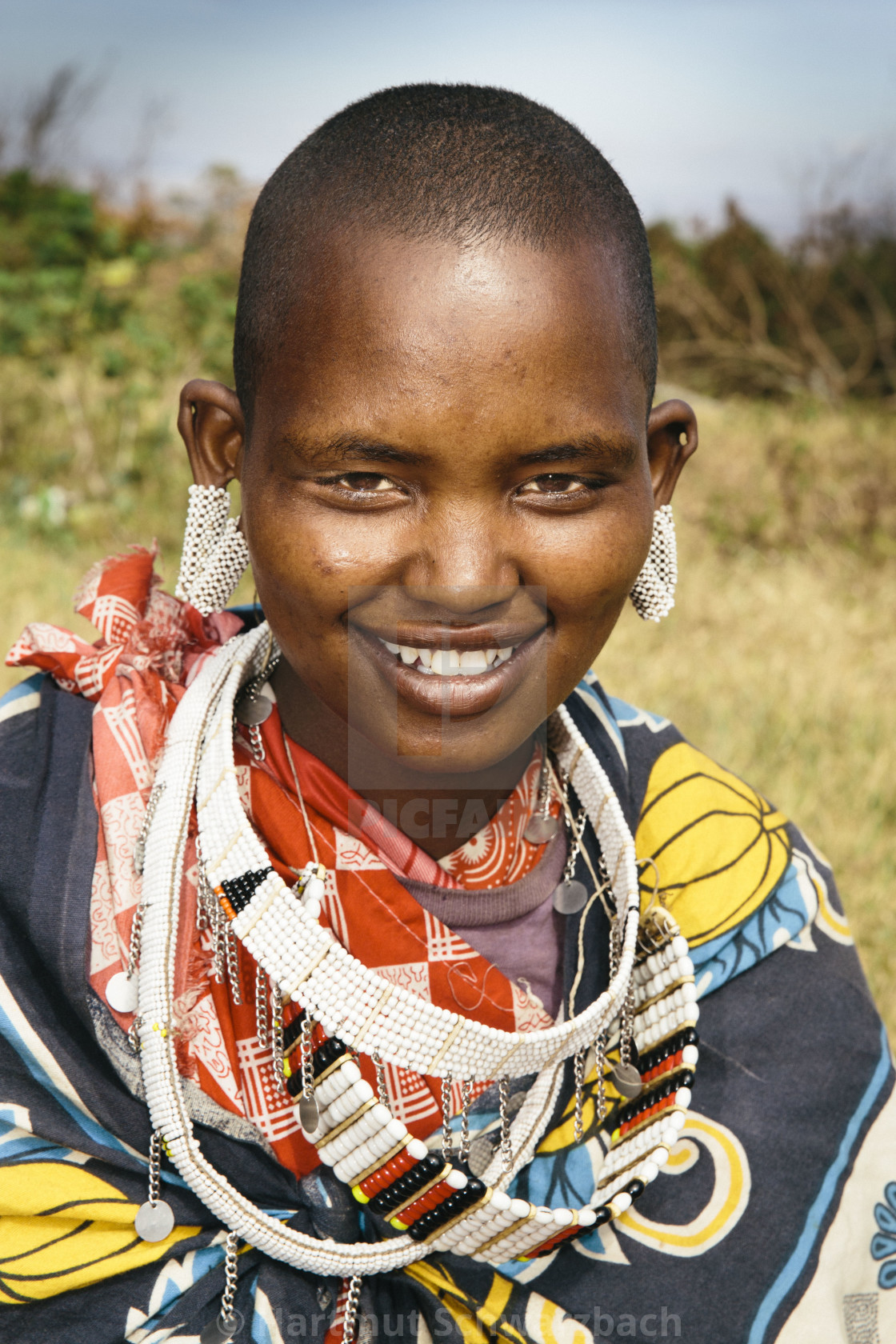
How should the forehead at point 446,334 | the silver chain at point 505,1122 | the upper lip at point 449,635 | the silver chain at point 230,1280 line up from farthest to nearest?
the silver chain at point 505,1122 < the silver chain at point 230,1280 < the upper lip at point 449,635 < the forehead at point 446,334

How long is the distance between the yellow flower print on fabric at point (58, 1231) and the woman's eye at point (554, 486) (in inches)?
39.3

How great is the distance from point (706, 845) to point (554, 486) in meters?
0.76

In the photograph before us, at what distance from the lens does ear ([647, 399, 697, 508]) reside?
63.7 inches

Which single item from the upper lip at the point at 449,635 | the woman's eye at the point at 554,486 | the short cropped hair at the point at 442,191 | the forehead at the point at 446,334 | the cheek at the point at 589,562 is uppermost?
the short cropped hair at the point at 442,191

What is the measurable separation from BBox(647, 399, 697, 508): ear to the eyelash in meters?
0.24

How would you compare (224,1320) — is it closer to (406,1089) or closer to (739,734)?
(406,1089)

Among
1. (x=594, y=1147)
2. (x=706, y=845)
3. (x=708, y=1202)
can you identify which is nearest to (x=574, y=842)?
(x=706, y=845)

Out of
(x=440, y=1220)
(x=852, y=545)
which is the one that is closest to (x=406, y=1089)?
(x=440, y=1220)

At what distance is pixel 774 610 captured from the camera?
14.8 ft

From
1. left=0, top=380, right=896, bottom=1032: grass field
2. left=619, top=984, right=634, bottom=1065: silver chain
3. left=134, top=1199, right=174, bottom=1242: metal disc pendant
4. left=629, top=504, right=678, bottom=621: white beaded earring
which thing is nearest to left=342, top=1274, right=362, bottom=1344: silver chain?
left=134, top=1199, right=174, bottom=1242: metal disc pendant

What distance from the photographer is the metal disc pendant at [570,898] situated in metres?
1.74

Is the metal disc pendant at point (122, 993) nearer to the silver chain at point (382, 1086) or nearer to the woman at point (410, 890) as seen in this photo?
the woman at point (410, 890)

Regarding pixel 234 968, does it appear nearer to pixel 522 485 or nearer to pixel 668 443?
pixel 522 485

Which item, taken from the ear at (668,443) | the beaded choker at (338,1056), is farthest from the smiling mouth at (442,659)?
the ear at (668,443)
